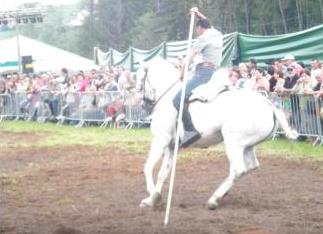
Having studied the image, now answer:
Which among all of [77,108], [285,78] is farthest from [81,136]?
[285,78]

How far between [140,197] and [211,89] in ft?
6.49

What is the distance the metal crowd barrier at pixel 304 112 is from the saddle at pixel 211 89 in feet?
24.9

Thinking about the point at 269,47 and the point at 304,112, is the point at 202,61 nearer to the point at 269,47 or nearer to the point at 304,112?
the point at 304,112

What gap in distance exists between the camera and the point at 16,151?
19.4 m

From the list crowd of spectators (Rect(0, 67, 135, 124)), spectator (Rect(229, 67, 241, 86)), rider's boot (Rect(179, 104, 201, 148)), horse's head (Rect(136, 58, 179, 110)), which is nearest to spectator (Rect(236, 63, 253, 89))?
spectator (Rect(229, 67, 241, 86))

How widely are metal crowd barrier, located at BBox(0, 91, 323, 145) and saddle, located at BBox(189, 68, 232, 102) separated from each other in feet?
24.9

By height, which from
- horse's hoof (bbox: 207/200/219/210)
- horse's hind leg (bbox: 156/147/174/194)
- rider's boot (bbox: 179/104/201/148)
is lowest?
horse's hoof (bbox: 207/200/219/210)

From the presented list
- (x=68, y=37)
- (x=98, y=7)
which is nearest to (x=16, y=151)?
(x=98, y=7)

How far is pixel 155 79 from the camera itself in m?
11.7

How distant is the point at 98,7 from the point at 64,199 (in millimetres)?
64745

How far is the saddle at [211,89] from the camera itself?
10.8 m

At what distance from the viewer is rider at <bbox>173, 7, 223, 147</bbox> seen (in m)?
10.7

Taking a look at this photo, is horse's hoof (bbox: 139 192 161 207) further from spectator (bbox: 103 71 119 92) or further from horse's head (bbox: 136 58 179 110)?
spectator (bbox: 103 71 119 92)

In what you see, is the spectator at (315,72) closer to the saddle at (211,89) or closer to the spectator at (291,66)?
the spectator at (291,66)
